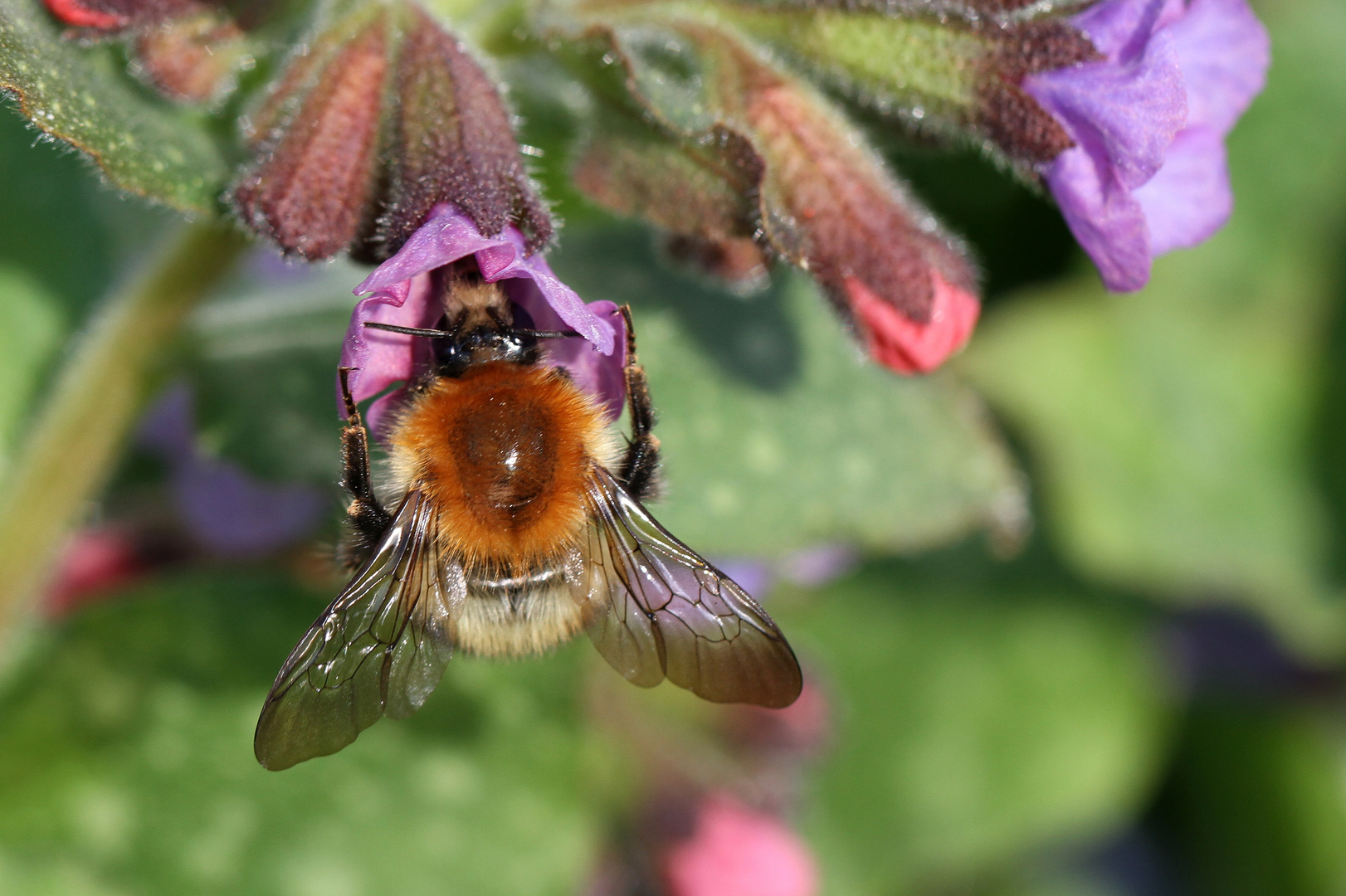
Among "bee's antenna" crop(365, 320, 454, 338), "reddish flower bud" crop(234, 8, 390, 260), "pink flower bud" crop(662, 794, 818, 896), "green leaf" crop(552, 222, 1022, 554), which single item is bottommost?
"pink flower bud" crop(662, 794, 818, 896)

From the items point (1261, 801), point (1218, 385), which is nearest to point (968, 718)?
point (1261, 801)

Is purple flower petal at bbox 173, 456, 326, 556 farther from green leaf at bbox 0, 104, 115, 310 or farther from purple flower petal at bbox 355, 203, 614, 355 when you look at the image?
purple flower petal at bbox 355, 203, 614, 355

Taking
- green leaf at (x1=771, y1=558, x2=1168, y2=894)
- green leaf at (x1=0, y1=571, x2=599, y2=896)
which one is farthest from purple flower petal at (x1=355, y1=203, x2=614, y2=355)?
green leaf at (x1=771, y1=558, x2=1168, y2=894)

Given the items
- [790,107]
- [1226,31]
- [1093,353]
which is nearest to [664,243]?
[790,107]

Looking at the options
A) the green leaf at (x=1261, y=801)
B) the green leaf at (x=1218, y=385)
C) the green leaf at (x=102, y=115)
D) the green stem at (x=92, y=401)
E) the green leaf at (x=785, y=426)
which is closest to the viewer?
the green leaf at (x=102, y=115)

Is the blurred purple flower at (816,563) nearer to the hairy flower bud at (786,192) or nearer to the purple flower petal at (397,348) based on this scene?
the hairy flower bud at (786,192)

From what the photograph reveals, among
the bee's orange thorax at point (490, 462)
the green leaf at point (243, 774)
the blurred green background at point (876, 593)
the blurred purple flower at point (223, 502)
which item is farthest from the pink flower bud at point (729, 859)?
the bee's orange thorax at point (490, 462)
